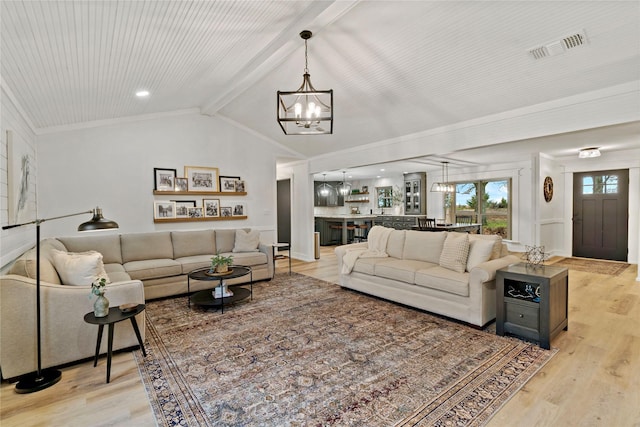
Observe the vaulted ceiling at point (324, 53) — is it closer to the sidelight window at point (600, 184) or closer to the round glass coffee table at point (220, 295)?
the round glass coffee table at point (220, 295)

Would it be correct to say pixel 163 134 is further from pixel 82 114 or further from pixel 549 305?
pixel 549 305

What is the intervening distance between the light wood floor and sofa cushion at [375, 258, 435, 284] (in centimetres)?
154

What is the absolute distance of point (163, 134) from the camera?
569 cm

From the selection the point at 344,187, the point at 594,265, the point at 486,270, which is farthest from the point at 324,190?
the point at 486,270

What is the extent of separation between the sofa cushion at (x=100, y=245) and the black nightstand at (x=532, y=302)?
5186 millimetres

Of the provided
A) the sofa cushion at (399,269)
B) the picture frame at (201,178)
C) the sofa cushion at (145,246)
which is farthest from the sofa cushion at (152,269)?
the sofa cushion at (399,269)

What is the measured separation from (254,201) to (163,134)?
2.11m

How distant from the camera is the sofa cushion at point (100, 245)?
4.70 meters

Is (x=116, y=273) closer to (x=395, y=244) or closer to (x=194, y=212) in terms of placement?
(x=194, y=212)

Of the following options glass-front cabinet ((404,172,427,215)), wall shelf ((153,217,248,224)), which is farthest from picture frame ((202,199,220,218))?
glass-front cabinet ((404,172,427,215))

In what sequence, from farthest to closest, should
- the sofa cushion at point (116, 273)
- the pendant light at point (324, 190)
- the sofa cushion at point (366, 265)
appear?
the pendant light at point (324, 190), the sofa cushion at point (366, 265), the sofa cushion at point (116, 273)

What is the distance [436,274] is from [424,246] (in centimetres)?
79

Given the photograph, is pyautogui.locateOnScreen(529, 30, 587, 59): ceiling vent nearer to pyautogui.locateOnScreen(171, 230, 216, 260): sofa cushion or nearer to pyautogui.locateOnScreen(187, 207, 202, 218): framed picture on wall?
pyautogui.locateOnScreen(171, 230, 216, 260): sofa cushion

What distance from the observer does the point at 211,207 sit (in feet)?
20.4
